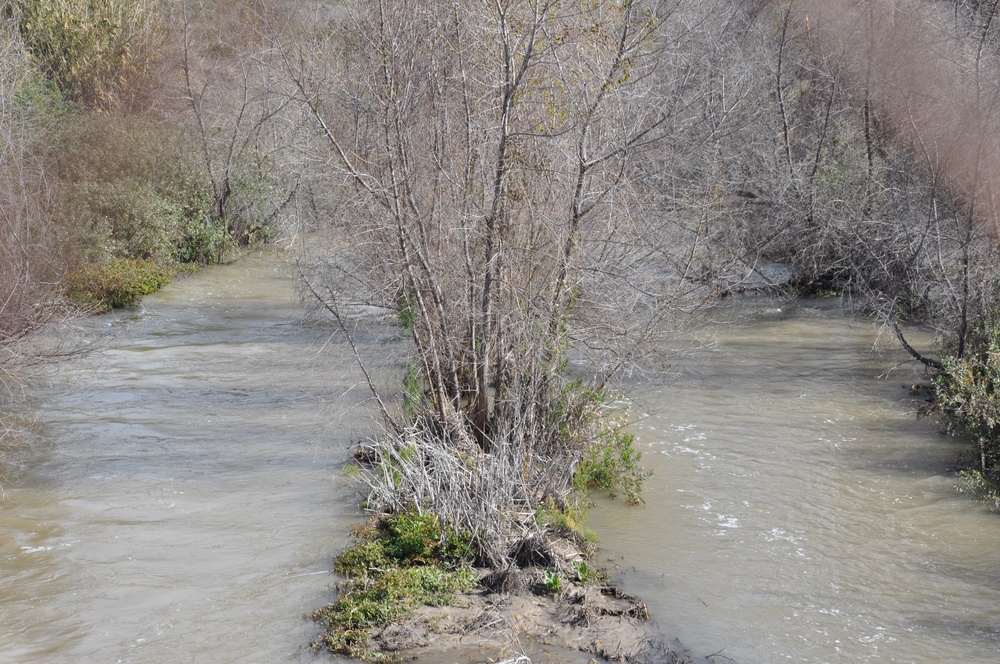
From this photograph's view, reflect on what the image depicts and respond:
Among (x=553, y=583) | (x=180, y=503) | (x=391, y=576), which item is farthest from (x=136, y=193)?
(x=553, y=583)

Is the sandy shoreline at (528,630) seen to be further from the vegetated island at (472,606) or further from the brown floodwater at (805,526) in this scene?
the brown floodwater at (805,526)

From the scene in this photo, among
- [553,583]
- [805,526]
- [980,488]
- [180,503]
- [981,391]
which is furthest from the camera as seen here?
[980,488]

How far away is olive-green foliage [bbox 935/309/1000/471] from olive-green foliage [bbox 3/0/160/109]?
60.1 feet

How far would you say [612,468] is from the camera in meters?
9.58

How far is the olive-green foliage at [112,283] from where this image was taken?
16891 millimetres

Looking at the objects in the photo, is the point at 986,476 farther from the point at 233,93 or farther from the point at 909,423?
the point at 233,93

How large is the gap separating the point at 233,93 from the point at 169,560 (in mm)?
16719

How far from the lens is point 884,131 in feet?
57.3

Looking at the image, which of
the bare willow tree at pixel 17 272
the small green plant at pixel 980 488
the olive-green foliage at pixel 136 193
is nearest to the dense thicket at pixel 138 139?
the olive-green foliage at pixel 136 193

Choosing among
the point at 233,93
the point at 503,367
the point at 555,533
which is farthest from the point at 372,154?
the point at 233,93

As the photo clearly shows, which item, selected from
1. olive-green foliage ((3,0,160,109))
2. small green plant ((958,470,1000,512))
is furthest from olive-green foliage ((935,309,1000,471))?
olive-green foliage ((3,0,160,109))

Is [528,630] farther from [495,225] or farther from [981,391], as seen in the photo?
[981,391]

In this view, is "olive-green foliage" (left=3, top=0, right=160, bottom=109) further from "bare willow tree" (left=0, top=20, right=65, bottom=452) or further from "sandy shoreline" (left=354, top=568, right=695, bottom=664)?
"sandy shoreline" (left=354, top=568, right=695, bottom=664)

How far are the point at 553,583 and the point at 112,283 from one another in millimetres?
12694
